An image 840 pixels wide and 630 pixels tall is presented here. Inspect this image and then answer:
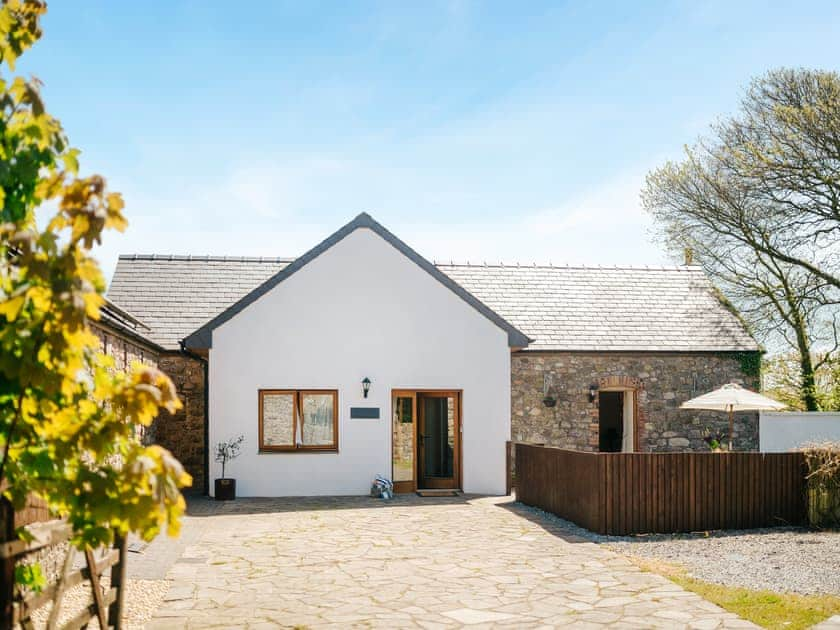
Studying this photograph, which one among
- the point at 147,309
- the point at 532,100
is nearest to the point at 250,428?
the point at 147,309

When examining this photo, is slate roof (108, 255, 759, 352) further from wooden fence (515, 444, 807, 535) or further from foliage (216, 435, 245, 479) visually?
wooden fence (515, 444, 807, 535)

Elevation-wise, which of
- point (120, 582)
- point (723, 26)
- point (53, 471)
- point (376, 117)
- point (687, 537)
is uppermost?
point (723, 26)

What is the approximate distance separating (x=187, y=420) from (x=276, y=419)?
2832 mm

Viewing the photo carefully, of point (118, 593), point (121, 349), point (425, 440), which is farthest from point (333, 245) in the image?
point (118, 593)

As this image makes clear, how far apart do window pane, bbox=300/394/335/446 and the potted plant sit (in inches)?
54.9

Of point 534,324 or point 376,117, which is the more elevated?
point 376,117

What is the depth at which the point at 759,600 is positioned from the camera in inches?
338

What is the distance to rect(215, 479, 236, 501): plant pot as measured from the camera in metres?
17.4

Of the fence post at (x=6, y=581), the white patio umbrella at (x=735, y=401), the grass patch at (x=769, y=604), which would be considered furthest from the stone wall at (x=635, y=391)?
the fence post at (x=6, y=581)

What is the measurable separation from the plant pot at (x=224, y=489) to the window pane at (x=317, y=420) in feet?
5.80

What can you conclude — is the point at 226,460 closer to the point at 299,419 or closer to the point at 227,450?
the point at 227,450

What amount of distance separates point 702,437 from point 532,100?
1097 centimetres

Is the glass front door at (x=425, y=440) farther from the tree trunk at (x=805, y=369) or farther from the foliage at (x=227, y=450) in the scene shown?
the tree trunk at (x=805, y=369)

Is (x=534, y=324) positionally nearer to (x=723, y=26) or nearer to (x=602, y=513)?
(x=602, y=513)
